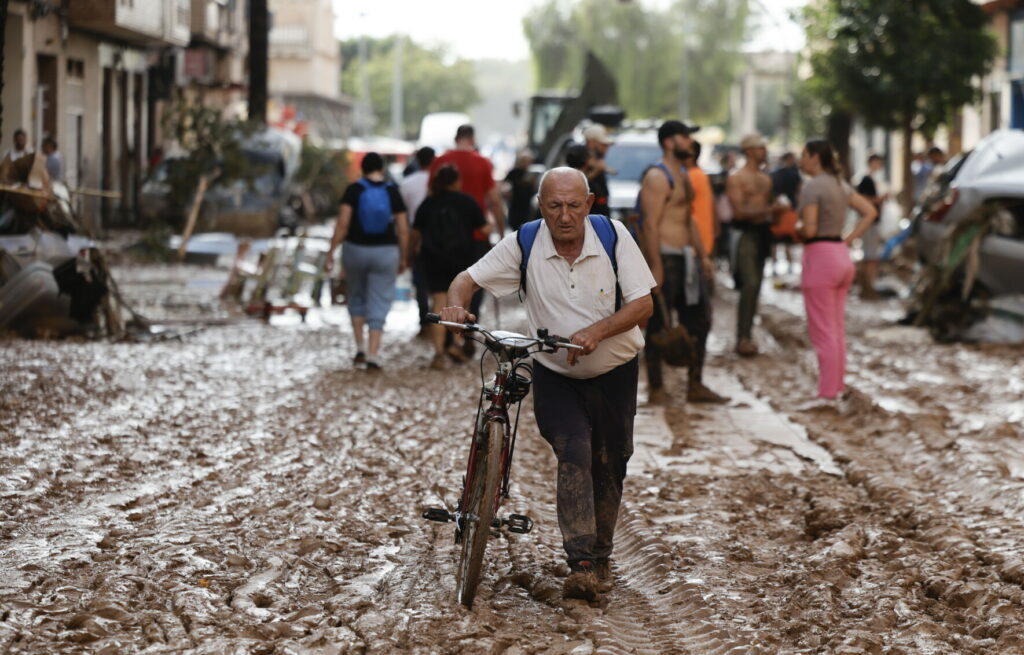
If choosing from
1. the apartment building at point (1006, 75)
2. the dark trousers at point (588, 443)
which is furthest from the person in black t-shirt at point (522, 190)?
the apartment building at point (1006, 75)

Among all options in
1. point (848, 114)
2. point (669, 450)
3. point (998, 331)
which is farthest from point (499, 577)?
point (848, 114)

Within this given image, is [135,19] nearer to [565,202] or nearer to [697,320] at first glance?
[697,320]

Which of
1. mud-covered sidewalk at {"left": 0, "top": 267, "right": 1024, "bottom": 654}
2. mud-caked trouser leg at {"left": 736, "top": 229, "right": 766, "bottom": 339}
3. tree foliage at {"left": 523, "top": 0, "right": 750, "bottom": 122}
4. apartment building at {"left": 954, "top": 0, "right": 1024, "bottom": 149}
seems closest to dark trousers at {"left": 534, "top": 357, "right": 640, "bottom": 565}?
mud-covered sidewalk at {"left": 0, "top": 267, "right": 1024, "bottom": 654}

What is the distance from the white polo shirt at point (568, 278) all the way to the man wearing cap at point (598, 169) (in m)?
4.63

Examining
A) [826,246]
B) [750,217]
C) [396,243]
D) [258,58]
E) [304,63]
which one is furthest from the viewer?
[304,63]

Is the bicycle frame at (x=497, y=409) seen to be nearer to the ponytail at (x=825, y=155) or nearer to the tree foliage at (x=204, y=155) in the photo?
the ponytail at (x=825, y=155)

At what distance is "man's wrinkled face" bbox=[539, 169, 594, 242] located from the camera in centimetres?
620

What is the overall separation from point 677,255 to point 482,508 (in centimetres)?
567

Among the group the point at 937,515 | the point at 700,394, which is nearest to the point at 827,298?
the point at 700,394

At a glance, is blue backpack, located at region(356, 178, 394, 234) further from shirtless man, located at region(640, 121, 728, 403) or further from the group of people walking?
shirtless man, located at region(640, 121, 728, 403)

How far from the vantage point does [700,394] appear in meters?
11.7

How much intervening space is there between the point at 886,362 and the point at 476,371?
3.47m

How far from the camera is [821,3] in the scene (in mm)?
28828

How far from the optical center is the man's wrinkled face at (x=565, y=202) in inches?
244
